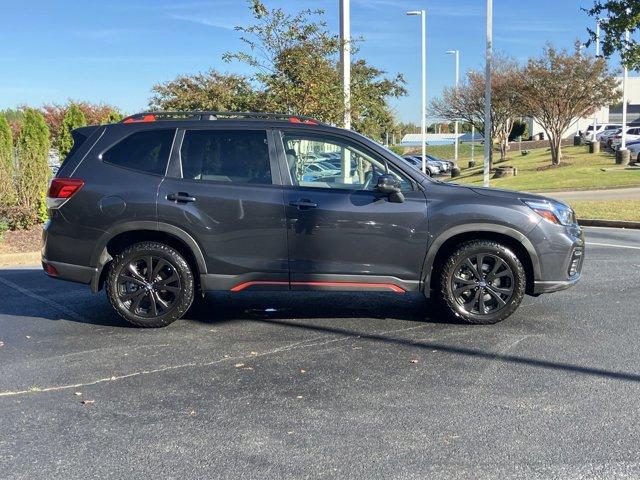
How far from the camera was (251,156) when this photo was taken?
19.0ft

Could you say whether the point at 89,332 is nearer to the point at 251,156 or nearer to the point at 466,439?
the point at 251,156

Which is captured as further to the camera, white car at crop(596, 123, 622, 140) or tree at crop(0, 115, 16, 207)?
white car at crop(596, 123, 622, 140)

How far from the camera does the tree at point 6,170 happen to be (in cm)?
1252

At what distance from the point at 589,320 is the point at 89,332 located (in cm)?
461

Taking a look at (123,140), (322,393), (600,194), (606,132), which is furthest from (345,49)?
(606,132)

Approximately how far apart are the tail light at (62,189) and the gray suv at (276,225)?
1cm

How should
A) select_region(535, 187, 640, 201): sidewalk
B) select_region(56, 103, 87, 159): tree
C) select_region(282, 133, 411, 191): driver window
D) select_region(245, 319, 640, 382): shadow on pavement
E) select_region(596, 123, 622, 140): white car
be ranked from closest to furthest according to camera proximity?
select_region(245, 319, 640, 382): shadow on pavement, select_region(282, 133, 411, 191): driver window, select_region(56, 103, 87, 159): tree, select_region(535, 187, 640, 201): sidewalk, select_region(596, 123, 622, 140): white car

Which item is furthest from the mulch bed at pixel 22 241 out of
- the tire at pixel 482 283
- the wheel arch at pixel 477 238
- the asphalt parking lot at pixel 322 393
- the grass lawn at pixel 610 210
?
the grass lawn at pixel 610 210

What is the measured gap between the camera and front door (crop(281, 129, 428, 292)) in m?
5.60

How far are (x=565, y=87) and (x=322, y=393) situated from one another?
31.5 m

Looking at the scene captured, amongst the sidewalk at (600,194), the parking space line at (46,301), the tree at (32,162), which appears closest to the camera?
the parking space line at (46,301)

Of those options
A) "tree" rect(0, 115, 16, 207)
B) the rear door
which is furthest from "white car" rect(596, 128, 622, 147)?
the rear door

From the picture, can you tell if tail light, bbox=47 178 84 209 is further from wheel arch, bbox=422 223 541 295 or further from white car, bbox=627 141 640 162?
white car, bbox=627 141 640 162

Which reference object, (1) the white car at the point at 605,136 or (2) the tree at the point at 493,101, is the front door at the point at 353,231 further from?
(1) the white car at the point at 605,136
